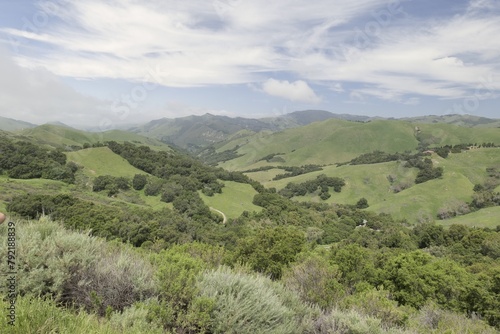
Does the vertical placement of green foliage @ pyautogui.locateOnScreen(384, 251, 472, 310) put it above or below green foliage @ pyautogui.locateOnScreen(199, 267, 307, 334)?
below

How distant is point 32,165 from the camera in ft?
309

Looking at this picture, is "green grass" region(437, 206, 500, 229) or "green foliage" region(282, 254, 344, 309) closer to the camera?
"green foliage" region(282, 254, 344, 309)

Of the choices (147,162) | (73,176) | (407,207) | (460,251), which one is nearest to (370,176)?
(407,207)

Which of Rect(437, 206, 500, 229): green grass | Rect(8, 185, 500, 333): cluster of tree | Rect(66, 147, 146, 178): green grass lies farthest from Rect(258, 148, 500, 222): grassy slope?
Rect(66, 147, 146, 178): green grass

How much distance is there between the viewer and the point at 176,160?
13100 centimetres

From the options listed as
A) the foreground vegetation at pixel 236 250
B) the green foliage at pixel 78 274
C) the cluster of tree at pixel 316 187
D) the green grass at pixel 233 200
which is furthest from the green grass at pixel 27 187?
the cluster of tree at pixel 316 187

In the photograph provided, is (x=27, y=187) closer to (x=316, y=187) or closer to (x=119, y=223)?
(x=119, y=223)

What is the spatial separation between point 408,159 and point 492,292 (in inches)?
5948

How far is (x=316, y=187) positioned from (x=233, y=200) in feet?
216

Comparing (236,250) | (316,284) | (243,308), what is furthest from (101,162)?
(243,308)

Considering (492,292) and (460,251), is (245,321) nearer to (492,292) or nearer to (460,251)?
(492,292)

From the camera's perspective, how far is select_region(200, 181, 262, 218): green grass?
93.2m

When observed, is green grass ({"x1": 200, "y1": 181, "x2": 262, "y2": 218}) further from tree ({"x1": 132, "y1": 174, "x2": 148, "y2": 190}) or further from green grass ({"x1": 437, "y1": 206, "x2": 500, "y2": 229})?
green grass ({"x1": 437, "y1": 206, "x2": 500, "y2": 229})

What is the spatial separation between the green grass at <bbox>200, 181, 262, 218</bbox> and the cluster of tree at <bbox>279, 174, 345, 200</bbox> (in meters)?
42.1
